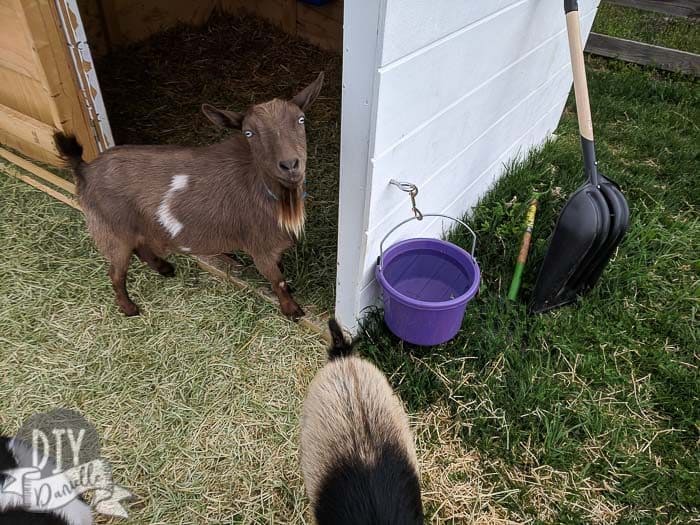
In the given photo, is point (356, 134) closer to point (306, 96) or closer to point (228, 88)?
point (306, 96)

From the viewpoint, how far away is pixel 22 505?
1.68 metres

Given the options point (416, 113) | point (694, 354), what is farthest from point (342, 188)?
point (694, 354)

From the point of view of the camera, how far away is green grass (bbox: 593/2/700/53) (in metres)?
5.32

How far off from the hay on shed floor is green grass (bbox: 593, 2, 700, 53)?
10.3ft

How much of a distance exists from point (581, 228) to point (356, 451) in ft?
5.29

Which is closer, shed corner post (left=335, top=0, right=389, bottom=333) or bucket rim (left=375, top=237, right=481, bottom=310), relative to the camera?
shed corner post (left=335, top=0, right=389, bottom=333)

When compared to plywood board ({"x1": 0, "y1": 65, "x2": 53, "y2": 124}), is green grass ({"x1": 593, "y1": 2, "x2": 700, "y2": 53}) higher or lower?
lower

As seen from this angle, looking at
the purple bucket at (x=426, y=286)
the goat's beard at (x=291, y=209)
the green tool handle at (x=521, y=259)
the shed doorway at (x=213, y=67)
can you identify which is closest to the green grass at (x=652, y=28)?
the shed doorway at (x=213, y=67)

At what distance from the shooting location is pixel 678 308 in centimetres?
276

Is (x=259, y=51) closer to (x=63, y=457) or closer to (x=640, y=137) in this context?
(x=640, y=137)

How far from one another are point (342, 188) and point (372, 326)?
2.63ft

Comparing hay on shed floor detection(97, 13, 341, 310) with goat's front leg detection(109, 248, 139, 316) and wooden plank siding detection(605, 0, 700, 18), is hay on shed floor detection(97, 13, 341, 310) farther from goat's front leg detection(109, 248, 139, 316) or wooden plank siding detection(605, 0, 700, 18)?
wooden plank siding detection(605, 0, 700, 18)

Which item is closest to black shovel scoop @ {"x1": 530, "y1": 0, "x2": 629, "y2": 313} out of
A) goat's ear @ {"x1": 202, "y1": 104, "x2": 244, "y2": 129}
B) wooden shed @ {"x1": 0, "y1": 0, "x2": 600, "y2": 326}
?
wooden shed @ {"x1": 0, "y1": 0, "x2": 600, "y2": 326}

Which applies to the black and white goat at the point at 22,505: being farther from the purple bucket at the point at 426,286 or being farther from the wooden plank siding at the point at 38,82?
the wooden plank siding at the point at 38,82
